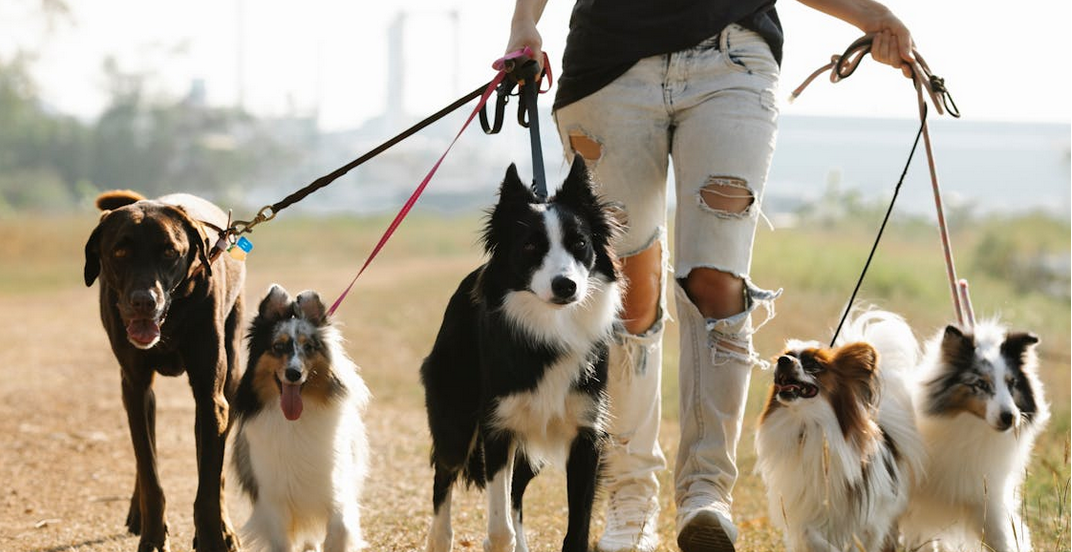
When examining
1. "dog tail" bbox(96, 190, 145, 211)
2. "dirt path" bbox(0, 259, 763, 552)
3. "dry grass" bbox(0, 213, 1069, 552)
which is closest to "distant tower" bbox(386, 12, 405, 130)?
"dry grass" bbox(0, 213, 1069, 552)

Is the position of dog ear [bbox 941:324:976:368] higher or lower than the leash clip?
lower

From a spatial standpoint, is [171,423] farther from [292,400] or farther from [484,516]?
[292,400]

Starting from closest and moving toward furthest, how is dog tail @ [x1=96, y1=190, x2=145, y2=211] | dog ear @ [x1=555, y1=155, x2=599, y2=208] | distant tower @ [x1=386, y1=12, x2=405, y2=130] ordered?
dog ear @ [x1=555, y1=155, x2=599, y2=208], dog tail @ [x1=96, y1=190, x2=145, y2=211], distant tower @ [x1=386, y1=12, x2=405, y2=130]

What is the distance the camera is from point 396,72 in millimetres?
90625

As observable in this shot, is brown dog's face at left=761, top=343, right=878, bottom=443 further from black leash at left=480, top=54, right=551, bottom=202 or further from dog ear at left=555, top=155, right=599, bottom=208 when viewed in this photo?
black leash at left=480, top=54, right=551, bottom=202

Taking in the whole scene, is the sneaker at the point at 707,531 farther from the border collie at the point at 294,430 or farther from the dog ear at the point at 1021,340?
the dog ear at the point at 1021,340

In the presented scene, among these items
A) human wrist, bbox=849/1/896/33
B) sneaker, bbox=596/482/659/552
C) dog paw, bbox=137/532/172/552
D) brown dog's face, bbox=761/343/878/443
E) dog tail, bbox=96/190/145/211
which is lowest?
dog paw, bbox=137/532/172/552

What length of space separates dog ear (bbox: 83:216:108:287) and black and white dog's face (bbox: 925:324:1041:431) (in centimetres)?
330

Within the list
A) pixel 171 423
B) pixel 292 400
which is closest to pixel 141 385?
pixel 292 400

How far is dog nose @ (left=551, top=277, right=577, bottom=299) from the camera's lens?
12.2 ft

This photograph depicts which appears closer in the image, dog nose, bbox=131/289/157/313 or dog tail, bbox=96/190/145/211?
dog nose, bbox=131/289/157/313

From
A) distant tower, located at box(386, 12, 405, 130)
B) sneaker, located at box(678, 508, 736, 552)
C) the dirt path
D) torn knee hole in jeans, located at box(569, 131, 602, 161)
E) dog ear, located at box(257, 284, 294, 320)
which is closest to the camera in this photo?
sneaker, located at box(678, 508, 736, 552)

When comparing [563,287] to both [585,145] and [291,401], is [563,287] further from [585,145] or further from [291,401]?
[291,401]

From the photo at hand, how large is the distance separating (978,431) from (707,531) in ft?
4.10
